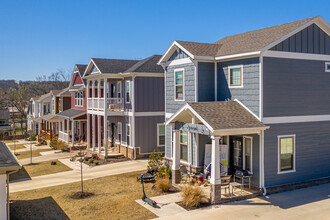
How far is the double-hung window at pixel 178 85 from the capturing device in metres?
16.4

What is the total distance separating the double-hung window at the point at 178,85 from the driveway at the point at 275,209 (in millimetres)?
6689

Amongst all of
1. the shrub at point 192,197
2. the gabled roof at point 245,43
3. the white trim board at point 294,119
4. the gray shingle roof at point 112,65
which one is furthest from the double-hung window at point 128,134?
the white trim board at point 294,119

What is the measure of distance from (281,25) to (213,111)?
596cm

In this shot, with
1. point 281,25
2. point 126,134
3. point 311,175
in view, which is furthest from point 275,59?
point 126,134

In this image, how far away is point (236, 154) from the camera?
48.3 feet

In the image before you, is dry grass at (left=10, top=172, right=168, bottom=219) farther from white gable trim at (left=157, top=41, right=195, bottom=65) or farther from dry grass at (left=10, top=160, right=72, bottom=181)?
white gable trim at (left=157, top=41, right=195, bottom=65)

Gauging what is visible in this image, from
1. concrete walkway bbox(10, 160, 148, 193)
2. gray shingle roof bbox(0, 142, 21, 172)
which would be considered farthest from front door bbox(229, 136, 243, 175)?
gray shingle roof bbox(0, 142, 21, 172)

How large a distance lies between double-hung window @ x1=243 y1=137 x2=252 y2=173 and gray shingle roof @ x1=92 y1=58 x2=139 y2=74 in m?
12.9

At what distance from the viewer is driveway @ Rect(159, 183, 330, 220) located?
10.6 metres

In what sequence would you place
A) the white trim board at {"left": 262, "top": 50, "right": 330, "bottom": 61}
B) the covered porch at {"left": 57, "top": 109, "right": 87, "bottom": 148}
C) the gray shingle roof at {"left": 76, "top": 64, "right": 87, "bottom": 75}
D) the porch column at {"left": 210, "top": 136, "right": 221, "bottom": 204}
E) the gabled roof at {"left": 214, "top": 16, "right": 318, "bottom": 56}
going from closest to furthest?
1. the porch column at {"left": 210, "top": 136, "right": 221, "bottom": 204}
2. the white trim board at {"left": 262, "top": 50, "right": 330, "bottom": 61}
3. the gabled roof at {"left": 214, "top": 16, "right": 318, "bottom": 56}
4. the covered porch at {"left": 57, "top": 109, "right": 87, "bottom": 148}
5. the gray shingle roof at {"left": 76, "top": 64, "right": 87, "bottom": 75}

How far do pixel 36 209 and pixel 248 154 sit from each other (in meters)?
9.26

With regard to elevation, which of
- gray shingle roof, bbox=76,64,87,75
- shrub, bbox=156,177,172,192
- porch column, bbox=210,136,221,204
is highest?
gray shingle roof, bbox=76,64,87,75

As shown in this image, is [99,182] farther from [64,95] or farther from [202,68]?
[64,95]

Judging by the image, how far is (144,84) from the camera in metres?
22.5
